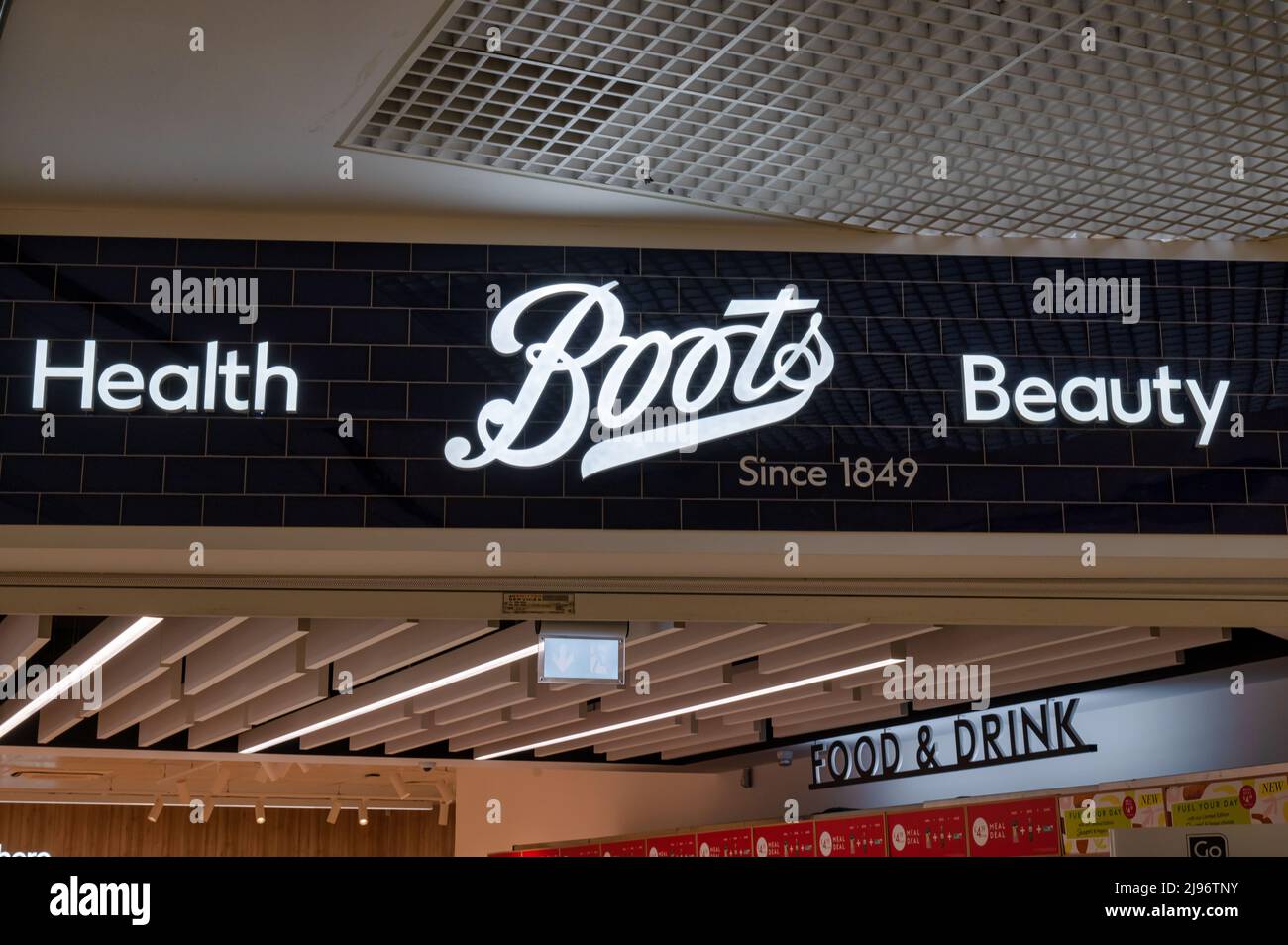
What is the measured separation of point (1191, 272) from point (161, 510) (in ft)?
11.8

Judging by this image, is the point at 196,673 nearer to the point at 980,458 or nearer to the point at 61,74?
the point at 61,74

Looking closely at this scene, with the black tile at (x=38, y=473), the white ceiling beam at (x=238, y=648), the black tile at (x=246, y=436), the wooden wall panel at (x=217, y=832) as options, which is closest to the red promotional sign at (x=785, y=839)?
the white ceiling beam at (x=238, y=648)

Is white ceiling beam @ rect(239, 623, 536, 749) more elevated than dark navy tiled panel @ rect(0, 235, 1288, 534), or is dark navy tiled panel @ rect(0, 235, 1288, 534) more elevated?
dark navy tiled panel @ rect(0, 235, 1288, 534)

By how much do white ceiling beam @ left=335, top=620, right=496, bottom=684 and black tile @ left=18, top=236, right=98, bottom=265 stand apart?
2.02 m

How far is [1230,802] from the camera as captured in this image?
17.4ft

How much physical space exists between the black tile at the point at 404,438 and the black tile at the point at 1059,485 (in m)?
1.95

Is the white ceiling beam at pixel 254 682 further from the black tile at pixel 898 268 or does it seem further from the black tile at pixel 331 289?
the black tile at pixel 898 268

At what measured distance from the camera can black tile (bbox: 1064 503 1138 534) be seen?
4340 mm

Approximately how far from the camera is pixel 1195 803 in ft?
17.8

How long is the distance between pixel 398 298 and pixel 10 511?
1377 millimetres

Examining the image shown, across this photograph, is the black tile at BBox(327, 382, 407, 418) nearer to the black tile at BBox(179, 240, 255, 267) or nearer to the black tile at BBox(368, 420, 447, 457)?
the black tile at BBox(368, 420, 447, 457)

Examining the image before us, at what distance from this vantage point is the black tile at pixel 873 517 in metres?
4.28

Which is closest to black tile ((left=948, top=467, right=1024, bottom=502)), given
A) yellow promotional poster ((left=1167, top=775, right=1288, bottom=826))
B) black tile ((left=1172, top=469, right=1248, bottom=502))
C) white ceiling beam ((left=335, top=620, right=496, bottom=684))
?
black tile ((left=1172, top=469, right=1248, bottom=502))

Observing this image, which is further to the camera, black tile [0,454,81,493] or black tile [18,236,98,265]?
black tile [18,236,98,265]
